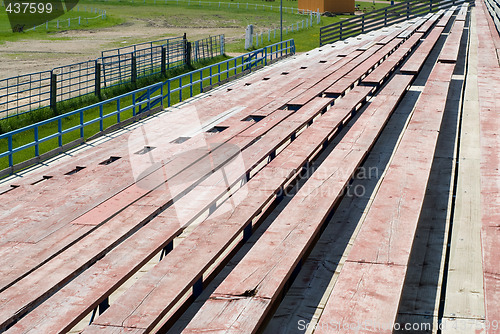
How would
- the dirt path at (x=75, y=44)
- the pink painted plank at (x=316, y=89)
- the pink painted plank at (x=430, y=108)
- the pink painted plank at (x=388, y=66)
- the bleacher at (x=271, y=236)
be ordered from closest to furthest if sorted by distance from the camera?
the bleacher at (x=271, y=236) < the pink painted plank at (x=430, y=108) < the pink painted plank at (x=316, y=89) < the pink painted plank at (x=388, y=66) < the dirt path at (x=75, y=44)

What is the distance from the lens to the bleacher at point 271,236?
13.2ft

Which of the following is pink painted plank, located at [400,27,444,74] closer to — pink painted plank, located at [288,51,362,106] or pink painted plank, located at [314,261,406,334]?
pink painted plank, located at [288,51,362,106]

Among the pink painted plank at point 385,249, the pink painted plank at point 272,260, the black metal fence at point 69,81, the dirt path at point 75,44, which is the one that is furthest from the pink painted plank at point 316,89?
the dirt path at point 75,44

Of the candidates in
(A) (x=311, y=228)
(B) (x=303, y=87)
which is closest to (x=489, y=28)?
(B) (x=303, y=87)

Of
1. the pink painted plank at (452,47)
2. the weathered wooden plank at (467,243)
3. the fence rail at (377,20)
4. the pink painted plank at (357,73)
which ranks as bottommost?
the weathered wooden plank at (467,243)

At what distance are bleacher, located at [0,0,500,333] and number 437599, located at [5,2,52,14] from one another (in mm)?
52002

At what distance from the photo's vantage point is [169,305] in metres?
3.95

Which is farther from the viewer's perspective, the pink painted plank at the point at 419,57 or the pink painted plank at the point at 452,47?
the pink painted plank at the point at 452,47

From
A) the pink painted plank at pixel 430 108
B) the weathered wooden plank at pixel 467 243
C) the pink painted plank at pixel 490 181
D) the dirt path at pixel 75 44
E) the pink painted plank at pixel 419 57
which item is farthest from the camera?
the dirt path at pixel 75 44

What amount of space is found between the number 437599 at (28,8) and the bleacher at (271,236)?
5200 cm

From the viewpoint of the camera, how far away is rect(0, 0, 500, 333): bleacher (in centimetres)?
403

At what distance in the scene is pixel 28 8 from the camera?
59531mm

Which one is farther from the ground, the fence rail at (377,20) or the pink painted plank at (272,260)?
the fence rail at (377,20)

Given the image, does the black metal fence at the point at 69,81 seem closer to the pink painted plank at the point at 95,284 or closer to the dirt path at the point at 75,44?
Answer: the dirt path at the point at 75,44
